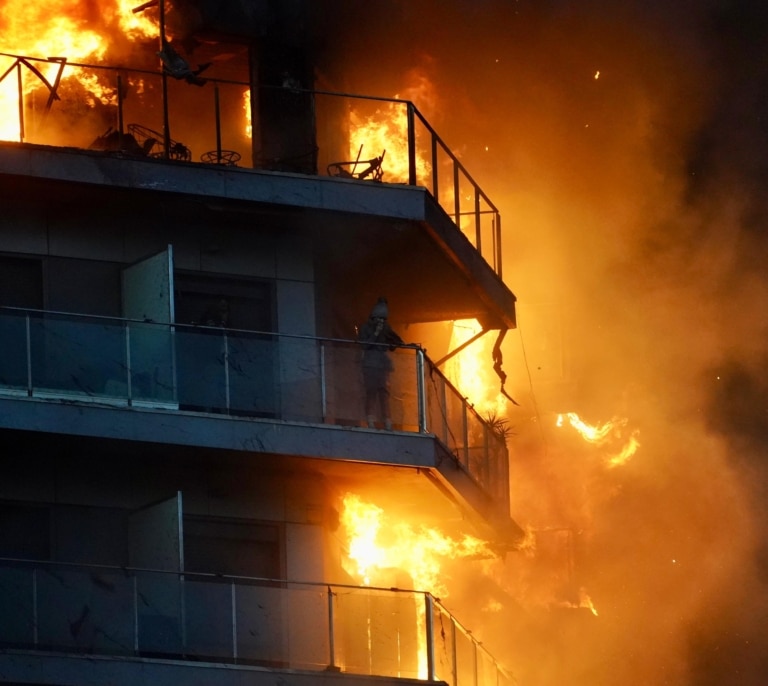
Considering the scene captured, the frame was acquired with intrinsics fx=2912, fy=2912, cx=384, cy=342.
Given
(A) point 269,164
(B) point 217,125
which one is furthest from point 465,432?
(B) point 217,125

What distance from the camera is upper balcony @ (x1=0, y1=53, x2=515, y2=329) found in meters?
34.3

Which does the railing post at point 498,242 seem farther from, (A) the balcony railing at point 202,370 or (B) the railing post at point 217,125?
(B) the railing post at point 217,125

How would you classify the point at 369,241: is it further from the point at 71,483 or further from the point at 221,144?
the point at 71,483

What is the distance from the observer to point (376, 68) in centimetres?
4188

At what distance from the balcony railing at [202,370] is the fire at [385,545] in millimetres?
1872

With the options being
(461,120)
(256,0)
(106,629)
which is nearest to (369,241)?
(256,0)

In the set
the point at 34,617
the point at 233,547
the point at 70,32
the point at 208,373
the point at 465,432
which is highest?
the point at 70,32

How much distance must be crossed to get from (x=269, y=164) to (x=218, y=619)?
270 inches

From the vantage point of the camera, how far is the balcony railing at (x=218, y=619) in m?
31.6

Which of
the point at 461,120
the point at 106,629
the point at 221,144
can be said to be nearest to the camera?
the point at 106,629

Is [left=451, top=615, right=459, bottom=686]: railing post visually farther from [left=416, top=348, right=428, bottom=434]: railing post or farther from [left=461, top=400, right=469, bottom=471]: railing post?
[left=416, top=348, right=428, bottom=434]: railing post

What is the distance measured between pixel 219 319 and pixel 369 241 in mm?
2317

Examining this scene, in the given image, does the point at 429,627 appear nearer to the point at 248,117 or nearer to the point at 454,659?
the point at 454,659

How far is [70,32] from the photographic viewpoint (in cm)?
3725
